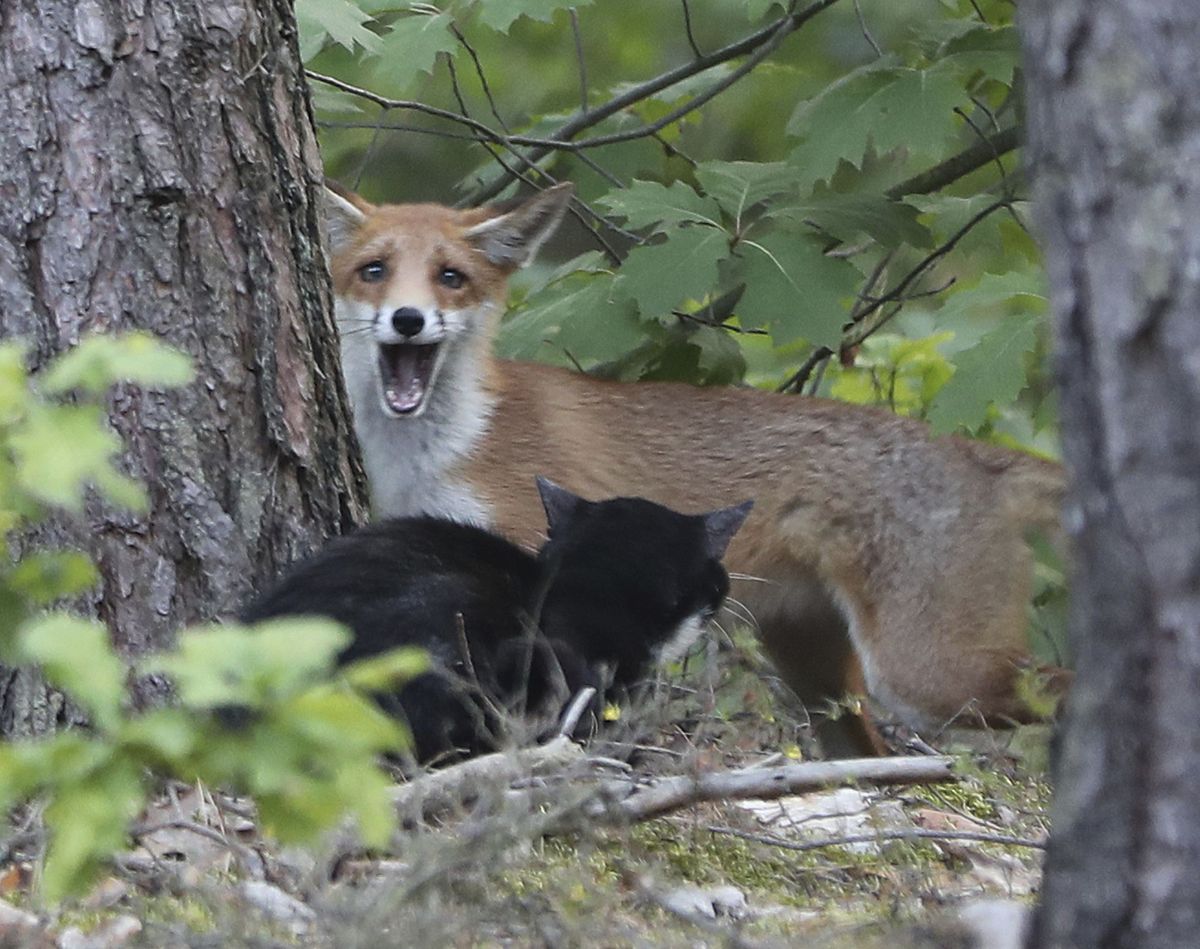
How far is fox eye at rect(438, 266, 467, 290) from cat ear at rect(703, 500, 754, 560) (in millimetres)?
2144

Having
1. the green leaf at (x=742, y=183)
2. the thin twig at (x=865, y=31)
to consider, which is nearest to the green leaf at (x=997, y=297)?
the green leaf at (x=742, y=183)

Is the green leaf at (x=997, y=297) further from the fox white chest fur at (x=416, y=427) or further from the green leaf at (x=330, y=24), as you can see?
the green leaf at (x=330, y=24)

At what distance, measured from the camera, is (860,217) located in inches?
248

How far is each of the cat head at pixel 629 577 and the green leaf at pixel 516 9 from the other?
1922mm

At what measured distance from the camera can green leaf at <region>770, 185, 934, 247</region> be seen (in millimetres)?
6277

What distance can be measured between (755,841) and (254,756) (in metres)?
1.76

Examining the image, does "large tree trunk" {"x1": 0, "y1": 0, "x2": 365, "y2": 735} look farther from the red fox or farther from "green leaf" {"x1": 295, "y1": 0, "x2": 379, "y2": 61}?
the red fox

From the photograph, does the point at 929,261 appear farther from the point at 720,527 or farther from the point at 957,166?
the point at 720,527

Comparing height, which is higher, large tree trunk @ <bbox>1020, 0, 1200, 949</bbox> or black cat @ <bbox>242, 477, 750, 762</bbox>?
large tree trunk @ <bbox>1020, 0, 1200, 949</bbox>

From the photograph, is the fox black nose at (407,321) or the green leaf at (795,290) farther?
the fox black nose at (407,321)

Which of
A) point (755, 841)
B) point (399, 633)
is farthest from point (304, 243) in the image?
point (755, 841)

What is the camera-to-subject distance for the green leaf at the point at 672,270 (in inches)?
236

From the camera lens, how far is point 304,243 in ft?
15.3

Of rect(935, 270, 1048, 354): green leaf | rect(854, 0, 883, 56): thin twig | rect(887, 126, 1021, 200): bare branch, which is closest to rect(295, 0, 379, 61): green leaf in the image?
rect(854, 0, 883, 56): thin twig
